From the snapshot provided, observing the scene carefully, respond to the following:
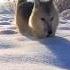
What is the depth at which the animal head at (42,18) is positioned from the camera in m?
5.48

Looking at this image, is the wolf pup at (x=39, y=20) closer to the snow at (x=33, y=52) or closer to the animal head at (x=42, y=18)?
the animal head at (x=42, y=18)

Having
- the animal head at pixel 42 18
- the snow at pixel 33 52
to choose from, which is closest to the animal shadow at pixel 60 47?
the snow at pixel 33 52

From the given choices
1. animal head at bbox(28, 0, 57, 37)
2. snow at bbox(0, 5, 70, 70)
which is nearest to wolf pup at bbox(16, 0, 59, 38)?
animal head at bbox(28, 0, 57, 37)

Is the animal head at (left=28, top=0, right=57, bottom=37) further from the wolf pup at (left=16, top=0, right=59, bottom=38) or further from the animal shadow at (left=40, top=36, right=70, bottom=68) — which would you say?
the animal shadow at (left=40, top=36, right=70, bottom=68)

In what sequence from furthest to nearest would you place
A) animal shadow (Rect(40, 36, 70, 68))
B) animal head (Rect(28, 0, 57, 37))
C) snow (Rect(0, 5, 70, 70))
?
animal head (Rect(28, 0, 57, 37)) → animal shadow (Rect(40, 36, 70, 68)) → snow (Rect(0, 5, 70, 70))

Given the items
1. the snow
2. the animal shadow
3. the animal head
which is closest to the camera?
the snow

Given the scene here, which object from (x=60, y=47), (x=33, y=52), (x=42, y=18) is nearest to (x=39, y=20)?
(x=42, y=18)

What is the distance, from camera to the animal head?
5484 mm

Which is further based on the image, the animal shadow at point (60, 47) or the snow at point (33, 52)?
the animal shadow at point (60, 47)

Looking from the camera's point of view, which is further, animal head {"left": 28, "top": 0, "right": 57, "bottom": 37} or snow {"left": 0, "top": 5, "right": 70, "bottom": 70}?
animal head {"left": 28, "top": 0, "right": 57, "bottom": 37}

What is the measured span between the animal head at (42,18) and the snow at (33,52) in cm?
19

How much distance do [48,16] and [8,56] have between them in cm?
164

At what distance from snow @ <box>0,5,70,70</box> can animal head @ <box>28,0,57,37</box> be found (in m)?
0.19

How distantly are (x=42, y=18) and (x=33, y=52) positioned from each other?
1.33 metres
